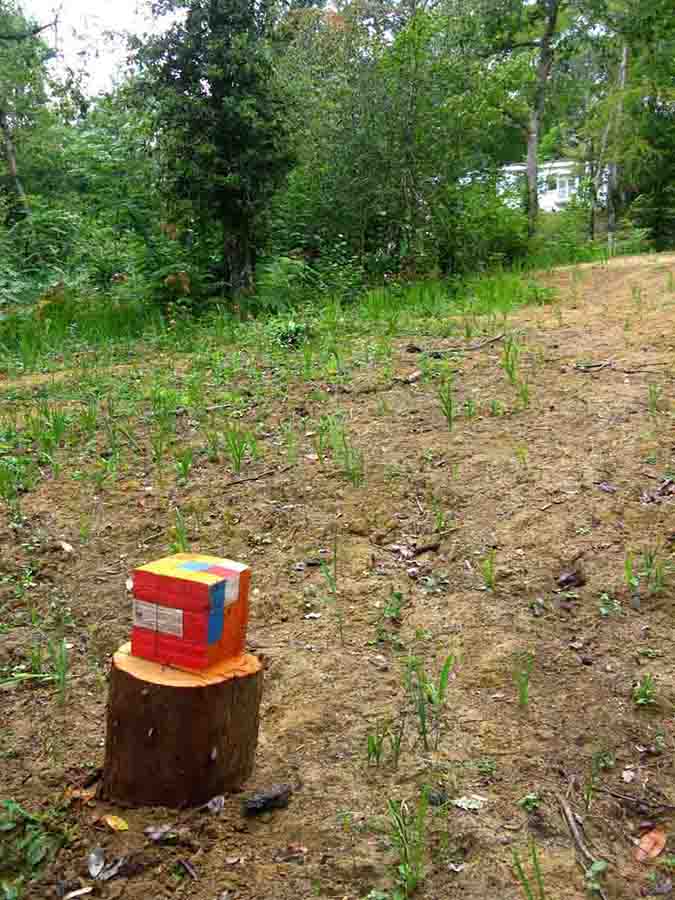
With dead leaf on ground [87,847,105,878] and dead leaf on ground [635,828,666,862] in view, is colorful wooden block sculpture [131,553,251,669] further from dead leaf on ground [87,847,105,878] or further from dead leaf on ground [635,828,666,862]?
dead leaf on ground [635,828,666,862]

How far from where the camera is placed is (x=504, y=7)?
14.0 m

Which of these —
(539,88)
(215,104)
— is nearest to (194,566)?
(215,104)

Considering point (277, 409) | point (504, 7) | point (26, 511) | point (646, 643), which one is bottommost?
point (646, 643)

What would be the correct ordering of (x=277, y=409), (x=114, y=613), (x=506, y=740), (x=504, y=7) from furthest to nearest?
(x=504, y=7)
(x=277, y=409)
(x=114, y=613)
(x=506, y=740)

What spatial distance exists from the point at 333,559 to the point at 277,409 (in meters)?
1.83

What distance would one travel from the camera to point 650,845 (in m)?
2.03

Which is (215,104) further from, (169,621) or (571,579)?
(169,621)

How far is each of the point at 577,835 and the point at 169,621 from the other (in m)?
1.14

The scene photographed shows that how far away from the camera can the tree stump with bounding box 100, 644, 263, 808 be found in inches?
79.1

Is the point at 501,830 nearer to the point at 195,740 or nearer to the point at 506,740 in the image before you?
the point at 506,740

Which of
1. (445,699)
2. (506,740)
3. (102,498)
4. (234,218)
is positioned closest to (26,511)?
(102,498)

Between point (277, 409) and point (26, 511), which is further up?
point (277, 409)

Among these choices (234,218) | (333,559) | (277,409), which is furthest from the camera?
(234,218)

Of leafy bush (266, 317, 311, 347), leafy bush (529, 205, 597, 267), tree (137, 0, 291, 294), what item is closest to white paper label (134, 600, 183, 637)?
leafy bush (266, 317, 311, 347)
